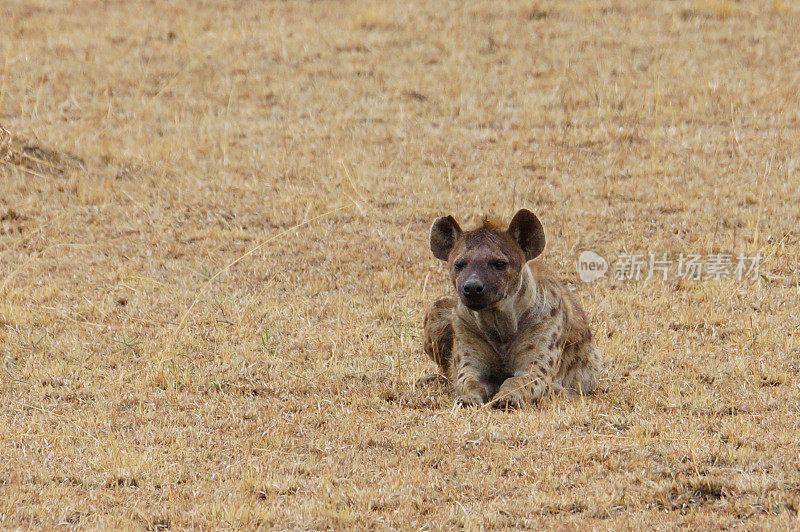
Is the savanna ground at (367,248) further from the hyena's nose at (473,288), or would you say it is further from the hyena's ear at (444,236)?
the hyena's ear at (444,236)

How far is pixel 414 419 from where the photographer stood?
7293mm

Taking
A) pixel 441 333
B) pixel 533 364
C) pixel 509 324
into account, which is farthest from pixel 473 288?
pixel 441 333

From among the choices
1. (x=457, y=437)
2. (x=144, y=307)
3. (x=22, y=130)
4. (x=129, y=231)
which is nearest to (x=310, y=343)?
(x=144, y=307)

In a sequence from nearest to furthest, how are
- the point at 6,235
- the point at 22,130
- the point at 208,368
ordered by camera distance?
the point at 208,368
the point at 6,235
the point at 22,130

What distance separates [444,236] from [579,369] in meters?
1.30

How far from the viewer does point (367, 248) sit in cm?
1191

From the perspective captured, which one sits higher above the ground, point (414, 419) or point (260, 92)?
point (260, 92)

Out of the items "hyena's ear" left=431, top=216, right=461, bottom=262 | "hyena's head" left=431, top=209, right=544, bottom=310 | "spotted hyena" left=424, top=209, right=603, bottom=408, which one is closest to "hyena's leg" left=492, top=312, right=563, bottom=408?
"spotted hyena" left=424, top=209, right=603, bottom=408

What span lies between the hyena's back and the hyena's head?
0.59 m

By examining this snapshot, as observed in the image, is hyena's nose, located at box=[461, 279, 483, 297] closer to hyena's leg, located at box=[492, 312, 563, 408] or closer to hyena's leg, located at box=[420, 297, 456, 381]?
hyena's leg, located at box=[492, 312, 563, 408]

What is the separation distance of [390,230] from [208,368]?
4221 mm

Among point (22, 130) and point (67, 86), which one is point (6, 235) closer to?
point (22, 130)

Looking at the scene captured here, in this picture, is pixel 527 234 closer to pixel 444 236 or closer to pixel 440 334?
pixel 444 236

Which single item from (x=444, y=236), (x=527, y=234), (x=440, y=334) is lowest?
(x=440, y=334)
